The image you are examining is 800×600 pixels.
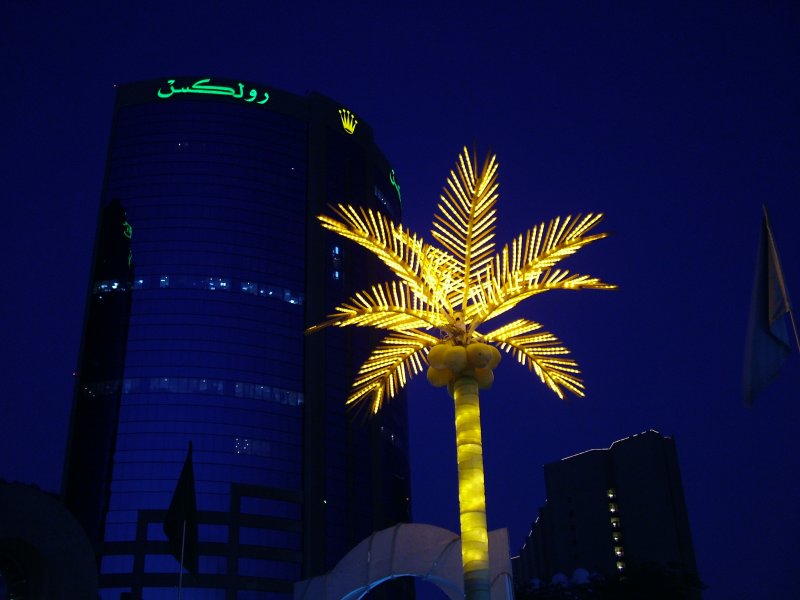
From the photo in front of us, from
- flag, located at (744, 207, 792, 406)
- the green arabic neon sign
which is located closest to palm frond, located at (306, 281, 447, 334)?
flag, located at (744, 207, 792, 406)

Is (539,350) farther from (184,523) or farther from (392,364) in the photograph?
(184,523)

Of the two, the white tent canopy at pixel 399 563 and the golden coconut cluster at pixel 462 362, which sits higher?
the golden coconut cluster at pixel 462 362

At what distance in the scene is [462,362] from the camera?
16094 mm

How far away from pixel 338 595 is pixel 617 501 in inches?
3757

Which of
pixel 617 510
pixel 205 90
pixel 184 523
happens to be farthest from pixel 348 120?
pixel 184 523

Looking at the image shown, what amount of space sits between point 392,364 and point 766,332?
7020mm

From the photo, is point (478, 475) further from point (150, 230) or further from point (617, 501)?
point (150, 230)

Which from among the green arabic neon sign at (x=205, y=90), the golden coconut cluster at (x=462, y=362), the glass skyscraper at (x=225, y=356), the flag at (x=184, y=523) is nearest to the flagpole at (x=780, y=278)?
the golden coconut cluster at (x=462, y=362)

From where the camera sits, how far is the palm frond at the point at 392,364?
17.4 m

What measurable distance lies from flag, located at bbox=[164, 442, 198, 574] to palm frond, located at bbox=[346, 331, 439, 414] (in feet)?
34.0

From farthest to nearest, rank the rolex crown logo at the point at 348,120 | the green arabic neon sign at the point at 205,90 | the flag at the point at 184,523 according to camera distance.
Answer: the rolex crown logo at the point at 348,120 < the green arabic neon sign at the point at 205,90 < the flag at the point at 184,523

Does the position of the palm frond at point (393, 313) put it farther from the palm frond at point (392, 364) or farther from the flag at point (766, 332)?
the flag at point (766, 332)

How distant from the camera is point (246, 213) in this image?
441ft

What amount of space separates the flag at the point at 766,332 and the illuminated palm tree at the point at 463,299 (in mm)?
2858
